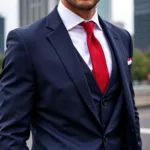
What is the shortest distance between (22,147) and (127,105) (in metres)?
0.54

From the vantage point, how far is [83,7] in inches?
71.3

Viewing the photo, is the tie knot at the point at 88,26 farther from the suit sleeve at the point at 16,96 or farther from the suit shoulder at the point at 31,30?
the suit sleeve at the point at 16,96

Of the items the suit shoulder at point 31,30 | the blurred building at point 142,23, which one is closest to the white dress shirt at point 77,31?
the suit shoulder at point 31,30

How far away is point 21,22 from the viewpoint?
325 ft

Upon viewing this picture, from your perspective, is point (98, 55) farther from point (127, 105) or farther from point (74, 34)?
point (127, 105)

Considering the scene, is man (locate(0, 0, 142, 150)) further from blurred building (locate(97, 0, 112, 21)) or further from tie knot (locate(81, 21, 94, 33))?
blurred building (locate(97, 0, 112, 21))

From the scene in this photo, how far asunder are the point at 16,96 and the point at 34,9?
104 meters

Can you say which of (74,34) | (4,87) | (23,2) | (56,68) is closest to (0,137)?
(4,87)

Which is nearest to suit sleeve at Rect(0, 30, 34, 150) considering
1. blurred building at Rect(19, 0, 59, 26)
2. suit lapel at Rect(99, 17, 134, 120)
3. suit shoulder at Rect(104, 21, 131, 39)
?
suit lapel at Rect(99, 17, 134, 120)

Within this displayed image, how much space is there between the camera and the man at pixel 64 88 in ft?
5.75

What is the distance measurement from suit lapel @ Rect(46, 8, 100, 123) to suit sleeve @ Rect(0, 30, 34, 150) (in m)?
0.16

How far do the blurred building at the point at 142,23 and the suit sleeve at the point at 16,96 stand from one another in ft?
324

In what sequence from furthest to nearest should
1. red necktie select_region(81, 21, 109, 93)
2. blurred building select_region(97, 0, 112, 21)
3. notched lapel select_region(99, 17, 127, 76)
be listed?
blurred building select_region(97, 0, 112, 21) < notched lapel select_region(99, 17, 127, 76) < red necktie select_region(81, 21, 109, 93)

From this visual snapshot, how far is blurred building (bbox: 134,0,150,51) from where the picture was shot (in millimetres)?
100375
